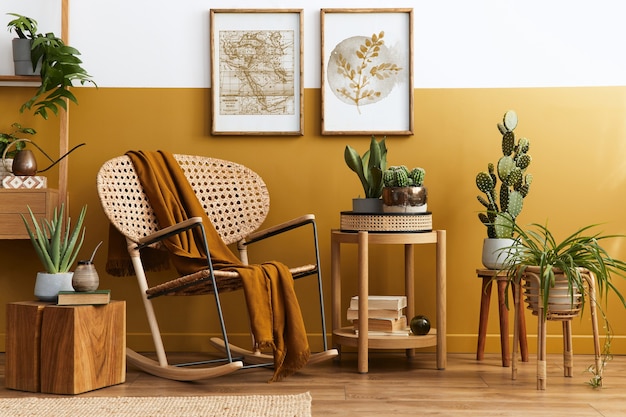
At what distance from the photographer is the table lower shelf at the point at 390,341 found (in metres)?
3.04

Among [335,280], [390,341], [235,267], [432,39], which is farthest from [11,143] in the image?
[432,39]

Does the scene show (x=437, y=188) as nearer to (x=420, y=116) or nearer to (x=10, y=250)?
(x=420, y=116)

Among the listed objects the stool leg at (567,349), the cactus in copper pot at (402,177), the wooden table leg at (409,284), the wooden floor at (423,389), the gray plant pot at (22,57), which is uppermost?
the gray plant pot at (22,57)

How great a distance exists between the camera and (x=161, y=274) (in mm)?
3562

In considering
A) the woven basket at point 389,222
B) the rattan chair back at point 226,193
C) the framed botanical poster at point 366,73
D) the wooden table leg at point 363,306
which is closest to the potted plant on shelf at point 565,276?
the woven basket at point 389,222

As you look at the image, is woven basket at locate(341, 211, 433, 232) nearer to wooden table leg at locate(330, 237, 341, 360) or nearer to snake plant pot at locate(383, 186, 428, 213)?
snake plant pot at locate(383, 186, 428, 213)

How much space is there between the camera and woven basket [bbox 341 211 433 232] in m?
3.10

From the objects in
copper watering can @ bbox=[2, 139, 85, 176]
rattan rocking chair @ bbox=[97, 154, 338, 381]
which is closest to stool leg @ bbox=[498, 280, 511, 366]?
rattan rocking chair @ bbox=[97, 154, 338, 381]

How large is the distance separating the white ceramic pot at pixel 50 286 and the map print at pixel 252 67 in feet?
3.80

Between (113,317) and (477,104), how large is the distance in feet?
6.32

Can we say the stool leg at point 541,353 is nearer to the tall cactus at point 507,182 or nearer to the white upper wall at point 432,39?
the tall cactus at point 507,182

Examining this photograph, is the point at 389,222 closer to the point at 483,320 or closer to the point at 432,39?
the point at 483,320

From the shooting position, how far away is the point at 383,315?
3.16 m

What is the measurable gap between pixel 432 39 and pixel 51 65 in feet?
5.77
